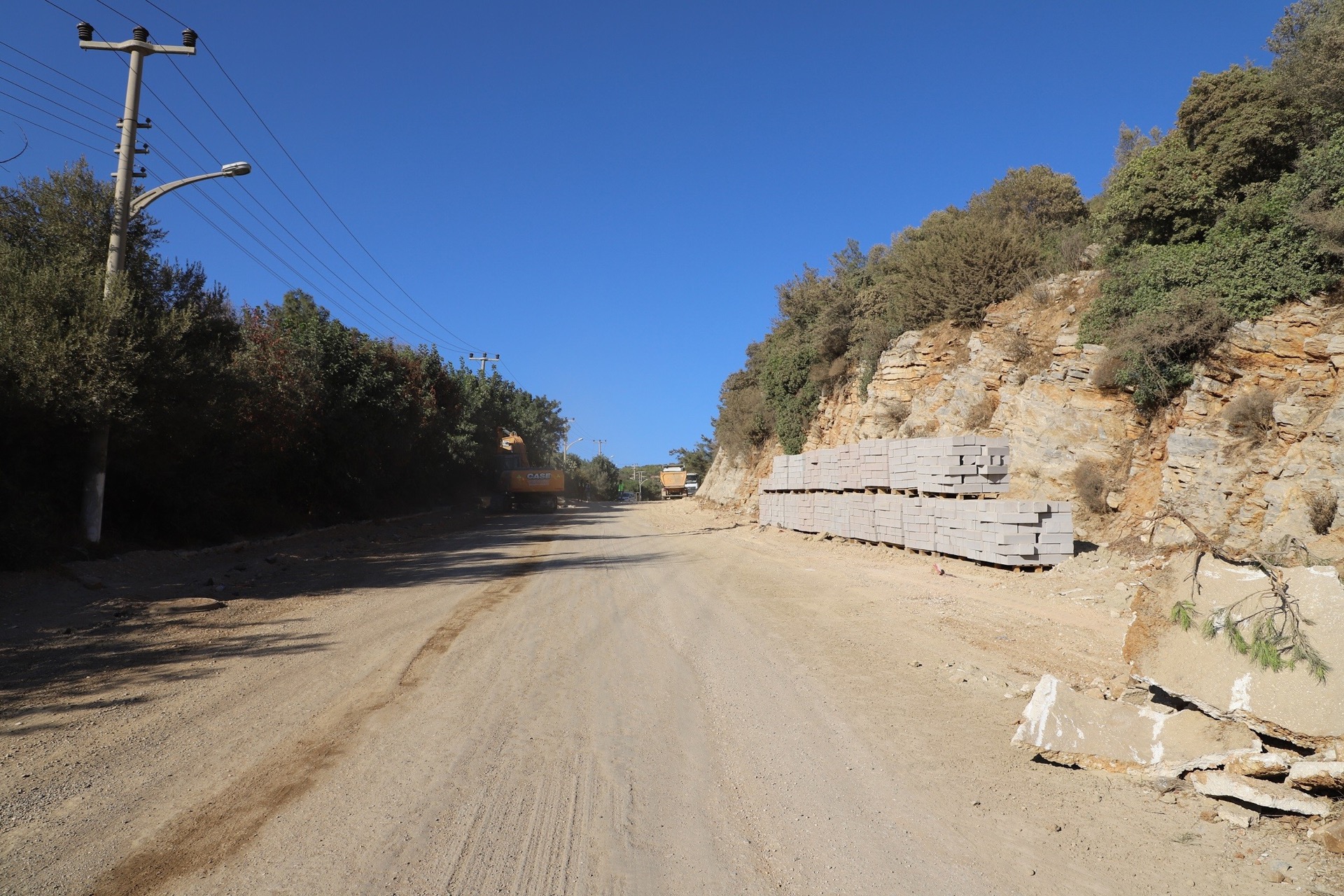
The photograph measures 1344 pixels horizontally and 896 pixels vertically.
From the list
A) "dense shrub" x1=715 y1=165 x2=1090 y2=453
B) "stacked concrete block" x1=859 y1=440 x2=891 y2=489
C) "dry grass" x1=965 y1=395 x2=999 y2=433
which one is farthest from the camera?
"dense shrub" x1=715 y1=165 x2=1090 y2=453

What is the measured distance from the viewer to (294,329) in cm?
2325

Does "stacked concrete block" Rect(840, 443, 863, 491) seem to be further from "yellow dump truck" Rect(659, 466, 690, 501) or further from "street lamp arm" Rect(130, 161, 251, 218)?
"yellow dump truck" Rect(659, 466, 690, 501)

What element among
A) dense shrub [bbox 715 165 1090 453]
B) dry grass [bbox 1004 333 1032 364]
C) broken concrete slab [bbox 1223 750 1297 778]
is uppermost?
dense shrub [bbox 715 165 1090 453]

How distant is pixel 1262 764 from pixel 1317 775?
253mm

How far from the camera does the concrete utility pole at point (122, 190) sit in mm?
12898

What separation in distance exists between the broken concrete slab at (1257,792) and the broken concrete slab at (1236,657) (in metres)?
0.27

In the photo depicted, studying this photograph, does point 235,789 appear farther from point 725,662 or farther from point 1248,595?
point 1248,595

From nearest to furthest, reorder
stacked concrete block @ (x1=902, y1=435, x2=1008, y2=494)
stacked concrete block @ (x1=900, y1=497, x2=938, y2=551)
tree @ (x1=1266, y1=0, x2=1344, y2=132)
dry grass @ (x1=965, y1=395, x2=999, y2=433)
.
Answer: tree @ (x1=1266, y1=0, x2=1344, y2=132), stacked concrete block @ (x1=902, y1=435, x2=1008, y2=494), stacked concrete block @ (x1=900, y1=497, x2=938, y2=551), dry grass @ (x1=965, y1=395, x2=999, y2=433)

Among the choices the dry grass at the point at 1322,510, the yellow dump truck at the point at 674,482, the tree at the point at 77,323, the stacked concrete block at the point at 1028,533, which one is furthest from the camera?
the yellow dump truck at the point at 674,482

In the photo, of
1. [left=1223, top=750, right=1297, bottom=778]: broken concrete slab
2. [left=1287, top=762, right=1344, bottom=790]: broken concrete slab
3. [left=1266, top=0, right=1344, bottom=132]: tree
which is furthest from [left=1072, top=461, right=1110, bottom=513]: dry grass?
[left=1287, top=762, right=1344, bottom=790]: broken concrete slab

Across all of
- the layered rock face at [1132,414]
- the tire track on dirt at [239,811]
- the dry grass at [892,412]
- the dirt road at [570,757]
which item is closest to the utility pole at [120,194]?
the dirt road at [570,757]

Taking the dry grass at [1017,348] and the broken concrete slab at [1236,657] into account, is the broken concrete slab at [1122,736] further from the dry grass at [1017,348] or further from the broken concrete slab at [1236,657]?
the dry grass at [1017,348]

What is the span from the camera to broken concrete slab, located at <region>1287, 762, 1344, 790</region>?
3.70 meters

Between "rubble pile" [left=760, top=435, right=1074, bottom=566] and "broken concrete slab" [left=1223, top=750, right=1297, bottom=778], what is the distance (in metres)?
9.03
